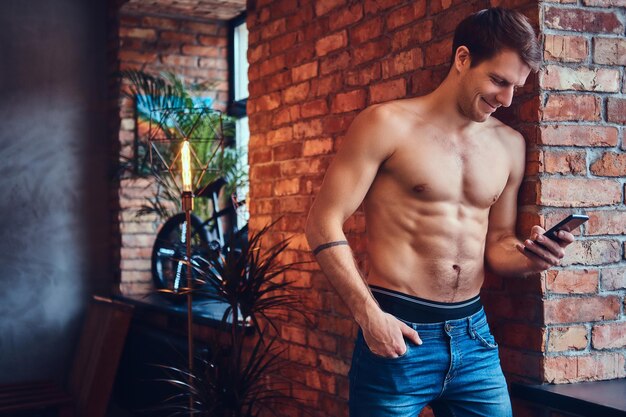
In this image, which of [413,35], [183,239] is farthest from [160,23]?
[413,35]

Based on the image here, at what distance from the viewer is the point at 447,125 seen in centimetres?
237

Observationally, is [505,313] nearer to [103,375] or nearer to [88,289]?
[103,375]

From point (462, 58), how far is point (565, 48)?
41 centimetres

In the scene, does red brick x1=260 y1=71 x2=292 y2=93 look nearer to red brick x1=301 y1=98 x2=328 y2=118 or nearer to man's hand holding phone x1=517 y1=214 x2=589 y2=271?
red brick x1=301 y1=98 x2=328 y2=118

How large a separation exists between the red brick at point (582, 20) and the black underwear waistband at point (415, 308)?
88cm

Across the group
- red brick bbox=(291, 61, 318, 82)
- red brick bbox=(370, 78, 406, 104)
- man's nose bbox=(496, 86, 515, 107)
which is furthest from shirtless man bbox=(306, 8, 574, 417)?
red brick bbox=(291, 61, 318, 82)


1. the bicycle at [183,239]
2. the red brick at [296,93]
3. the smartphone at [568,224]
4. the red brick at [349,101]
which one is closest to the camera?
the smartphone at [568,224]

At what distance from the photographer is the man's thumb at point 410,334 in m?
2.20

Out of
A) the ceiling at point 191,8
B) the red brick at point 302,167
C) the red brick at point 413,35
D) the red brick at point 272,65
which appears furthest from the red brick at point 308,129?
the ceiling at point 191,8

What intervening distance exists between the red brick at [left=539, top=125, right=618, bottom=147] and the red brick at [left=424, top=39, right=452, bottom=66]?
467 mm

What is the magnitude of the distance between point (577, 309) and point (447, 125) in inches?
27.4

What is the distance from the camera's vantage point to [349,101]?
3.33m

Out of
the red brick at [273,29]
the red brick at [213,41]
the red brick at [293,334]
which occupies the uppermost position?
the red brick at [213,41]

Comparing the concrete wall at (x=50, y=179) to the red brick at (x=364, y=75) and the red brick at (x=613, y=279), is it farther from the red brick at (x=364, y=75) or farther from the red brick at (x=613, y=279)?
the red brick at (x=613, y=279)
